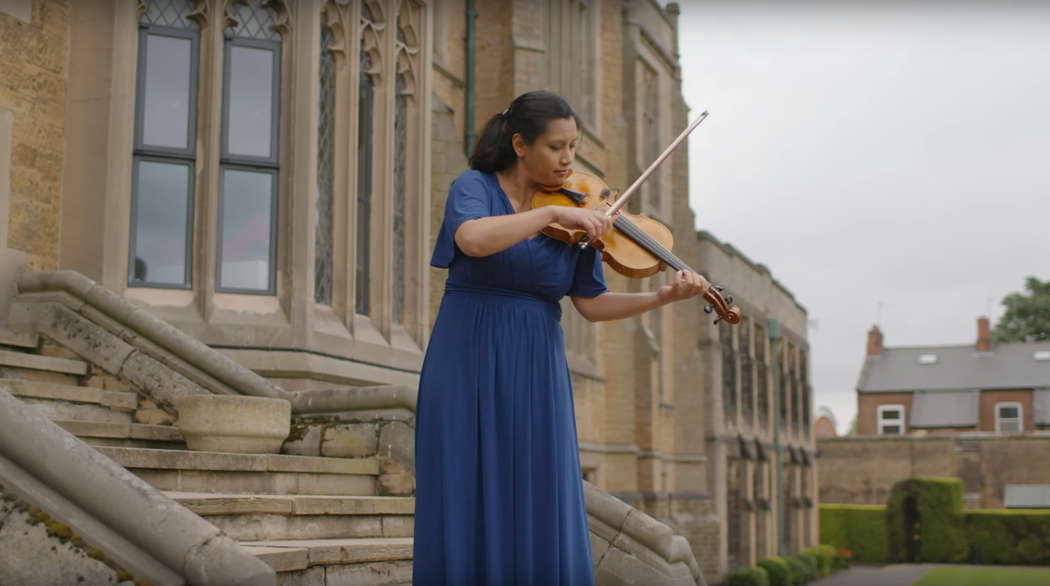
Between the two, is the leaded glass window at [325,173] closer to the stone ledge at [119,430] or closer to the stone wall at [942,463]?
the stone ledge at [119,430]

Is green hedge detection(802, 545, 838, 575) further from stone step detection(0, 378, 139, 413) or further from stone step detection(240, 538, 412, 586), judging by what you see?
stone step detection(240, 538, 412, 586)

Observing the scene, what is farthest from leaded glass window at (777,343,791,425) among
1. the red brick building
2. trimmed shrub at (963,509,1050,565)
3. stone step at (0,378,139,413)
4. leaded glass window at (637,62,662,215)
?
stone step at (0,378,139,413)

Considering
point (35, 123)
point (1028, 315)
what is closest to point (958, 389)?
point (1028, 315)

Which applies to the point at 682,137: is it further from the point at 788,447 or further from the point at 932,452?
the point at 932,452

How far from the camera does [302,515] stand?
580 cm

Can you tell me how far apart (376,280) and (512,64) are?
552 cm

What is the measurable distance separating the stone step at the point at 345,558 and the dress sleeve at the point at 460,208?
185 centimetres

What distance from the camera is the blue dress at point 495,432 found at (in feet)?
11.1

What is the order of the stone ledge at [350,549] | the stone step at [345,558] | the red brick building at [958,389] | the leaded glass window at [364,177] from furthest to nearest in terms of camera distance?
the red brick building at [958,389] < the leaded glass window at [364,177] < the stone ledge at [350,549] < the stone step at [345,558]

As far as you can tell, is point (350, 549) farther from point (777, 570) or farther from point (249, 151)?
point (777, 570)

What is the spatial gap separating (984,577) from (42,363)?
34785mm

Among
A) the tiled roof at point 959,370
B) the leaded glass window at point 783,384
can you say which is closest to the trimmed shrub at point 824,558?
the leaded glass window at point 783,384

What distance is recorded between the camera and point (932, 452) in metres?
52.1

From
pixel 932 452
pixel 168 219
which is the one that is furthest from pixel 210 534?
pixel 932 452
